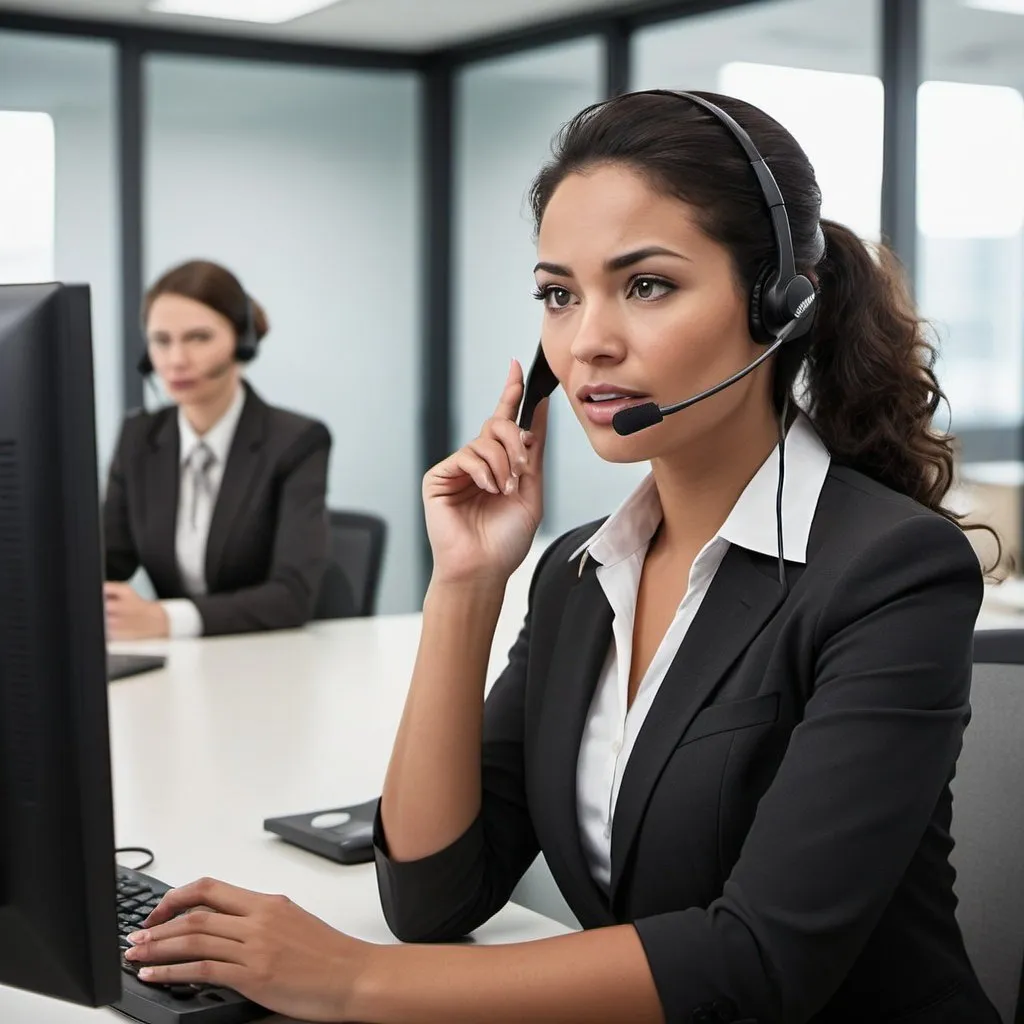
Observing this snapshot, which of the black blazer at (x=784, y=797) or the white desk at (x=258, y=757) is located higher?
the black blazer at (x=784, y=797)

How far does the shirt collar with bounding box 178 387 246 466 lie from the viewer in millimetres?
3379

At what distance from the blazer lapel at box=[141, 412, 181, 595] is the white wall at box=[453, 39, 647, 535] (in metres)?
2.22

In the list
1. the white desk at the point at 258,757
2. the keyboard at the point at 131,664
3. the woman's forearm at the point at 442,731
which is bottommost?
the white desk at the point at 258,757

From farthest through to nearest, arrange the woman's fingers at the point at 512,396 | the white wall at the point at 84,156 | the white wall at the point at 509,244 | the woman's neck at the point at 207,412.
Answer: the white wall at the point at 509,244 → the white wall at the point at 84,156 → the woman's neck at the point at 207,412 → the woman's fingers at the point at 512,396

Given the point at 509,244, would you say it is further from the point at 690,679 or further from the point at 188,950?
the point at 188,950

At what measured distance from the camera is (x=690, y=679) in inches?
48.2

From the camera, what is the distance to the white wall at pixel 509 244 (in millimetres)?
5625

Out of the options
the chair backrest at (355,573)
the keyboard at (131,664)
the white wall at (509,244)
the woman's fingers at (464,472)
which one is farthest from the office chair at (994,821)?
the white wall at (509,244)

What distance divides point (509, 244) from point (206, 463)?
289 centimetres

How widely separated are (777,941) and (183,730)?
1.15m

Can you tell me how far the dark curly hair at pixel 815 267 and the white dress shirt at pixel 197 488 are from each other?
2086 mm

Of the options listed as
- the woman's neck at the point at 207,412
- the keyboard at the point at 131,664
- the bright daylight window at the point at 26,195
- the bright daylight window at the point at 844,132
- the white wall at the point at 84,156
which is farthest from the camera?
the white wall at the point at 84,156

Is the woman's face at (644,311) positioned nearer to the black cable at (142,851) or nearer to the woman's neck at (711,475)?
the woman's neck at (711,475)

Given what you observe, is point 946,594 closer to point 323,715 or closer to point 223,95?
point 323,715
